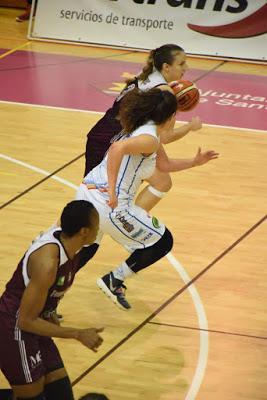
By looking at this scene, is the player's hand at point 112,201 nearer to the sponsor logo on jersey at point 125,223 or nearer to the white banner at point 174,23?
the sponsor logo on jersey at point 125,223

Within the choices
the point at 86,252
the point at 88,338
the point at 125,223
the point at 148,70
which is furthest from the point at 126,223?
the point at 88,338

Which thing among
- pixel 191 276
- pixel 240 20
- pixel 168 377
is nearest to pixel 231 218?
pixel 191 276

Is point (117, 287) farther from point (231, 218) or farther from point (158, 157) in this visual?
point (231, 218)

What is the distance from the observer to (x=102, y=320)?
22.2ft

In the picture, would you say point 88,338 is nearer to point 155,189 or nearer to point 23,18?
point 155,189

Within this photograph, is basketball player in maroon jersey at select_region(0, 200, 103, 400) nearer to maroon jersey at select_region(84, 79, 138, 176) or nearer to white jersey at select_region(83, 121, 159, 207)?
white jersey at select_region(83, 121, 159, 207)

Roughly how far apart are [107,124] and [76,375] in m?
2.11

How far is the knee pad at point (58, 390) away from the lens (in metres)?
4.93

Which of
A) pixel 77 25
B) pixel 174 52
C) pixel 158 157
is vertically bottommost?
pixel 77 25

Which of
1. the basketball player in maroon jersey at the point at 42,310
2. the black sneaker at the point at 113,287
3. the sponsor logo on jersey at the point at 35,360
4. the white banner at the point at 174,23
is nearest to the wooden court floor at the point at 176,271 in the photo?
the black sneaker at the point at 113,287

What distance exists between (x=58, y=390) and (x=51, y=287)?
612 millimetres

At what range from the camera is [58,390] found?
494 centimetres

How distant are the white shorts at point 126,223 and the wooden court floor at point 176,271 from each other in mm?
725

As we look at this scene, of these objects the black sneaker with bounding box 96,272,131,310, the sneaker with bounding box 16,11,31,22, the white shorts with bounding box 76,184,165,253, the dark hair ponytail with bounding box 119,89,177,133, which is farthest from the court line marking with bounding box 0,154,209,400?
the sneaker with bounding box 16,11,31,22
